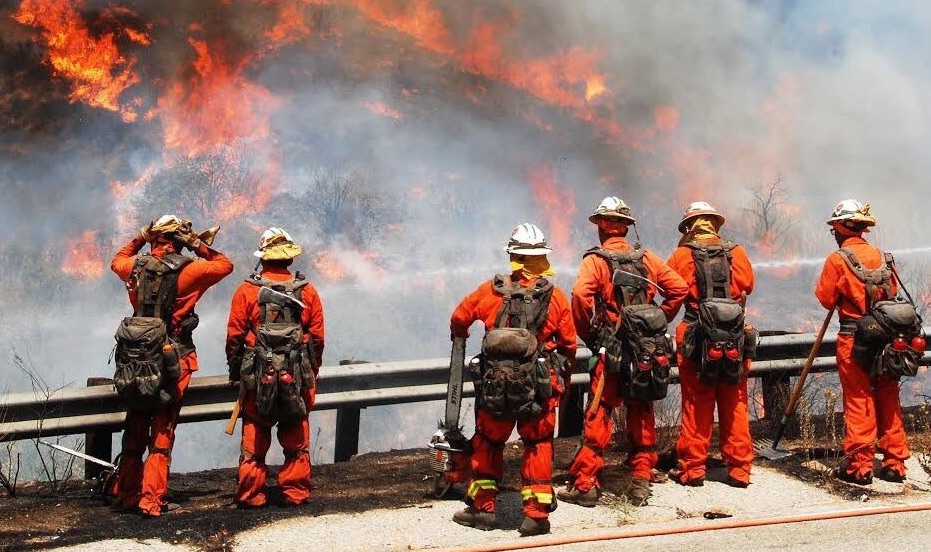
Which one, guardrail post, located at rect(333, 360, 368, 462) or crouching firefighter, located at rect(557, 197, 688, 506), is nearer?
crouching firefighter, located at rect(557, 197, 688, 506)

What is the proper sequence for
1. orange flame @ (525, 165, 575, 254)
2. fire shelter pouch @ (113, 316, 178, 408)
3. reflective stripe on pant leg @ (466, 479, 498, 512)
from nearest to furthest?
reflective stripe on pant leg @ (466, 479, 498, 512) < fire shelter pouch @ (113, 316, 178, 408) < orange flame @ (525, 165, 575, 254)

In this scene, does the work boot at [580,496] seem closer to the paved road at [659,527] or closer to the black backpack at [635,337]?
the paved road at [659,527]

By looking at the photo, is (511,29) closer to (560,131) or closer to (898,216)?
(560,131)

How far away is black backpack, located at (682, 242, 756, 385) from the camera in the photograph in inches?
232

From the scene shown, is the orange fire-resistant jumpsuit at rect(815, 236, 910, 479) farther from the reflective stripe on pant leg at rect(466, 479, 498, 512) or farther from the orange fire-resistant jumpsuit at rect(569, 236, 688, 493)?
the reflective stripe on pant leg at rect(466, 479, 498, 512)

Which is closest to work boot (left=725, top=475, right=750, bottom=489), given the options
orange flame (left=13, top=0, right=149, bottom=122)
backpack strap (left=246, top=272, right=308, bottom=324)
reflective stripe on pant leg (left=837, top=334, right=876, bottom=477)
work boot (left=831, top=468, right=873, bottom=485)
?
work boot (left=831, top=468, right=873, bottom=485)

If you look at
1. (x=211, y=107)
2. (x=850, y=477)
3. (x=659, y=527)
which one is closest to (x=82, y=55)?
(x=211, y=107)

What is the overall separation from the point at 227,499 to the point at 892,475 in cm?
502

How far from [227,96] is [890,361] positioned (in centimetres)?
1964

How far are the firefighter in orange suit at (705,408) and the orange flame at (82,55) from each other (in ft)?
59.4

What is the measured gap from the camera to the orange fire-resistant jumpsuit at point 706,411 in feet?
19.9

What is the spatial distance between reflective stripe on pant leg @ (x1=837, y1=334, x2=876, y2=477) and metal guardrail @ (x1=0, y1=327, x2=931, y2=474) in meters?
1.11

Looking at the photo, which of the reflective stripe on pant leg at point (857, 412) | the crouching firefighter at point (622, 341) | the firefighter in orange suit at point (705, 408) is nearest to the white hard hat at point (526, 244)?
the crouching firefighter at point (622, 341)

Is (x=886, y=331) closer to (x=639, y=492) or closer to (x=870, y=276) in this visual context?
(x=870, y=276)
